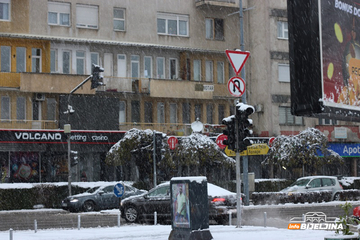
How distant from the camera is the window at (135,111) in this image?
44.0 meters

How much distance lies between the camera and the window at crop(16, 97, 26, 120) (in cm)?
4025

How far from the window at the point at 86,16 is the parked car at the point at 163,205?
68.0 feet

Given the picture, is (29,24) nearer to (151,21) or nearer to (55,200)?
(151,21)

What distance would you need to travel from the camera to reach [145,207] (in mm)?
23156

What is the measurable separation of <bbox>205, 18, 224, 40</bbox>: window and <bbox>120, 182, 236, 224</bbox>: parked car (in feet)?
80.9

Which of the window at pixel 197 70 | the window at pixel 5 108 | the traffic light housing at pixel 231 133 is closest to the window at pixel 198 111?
the window at pixel 197 70

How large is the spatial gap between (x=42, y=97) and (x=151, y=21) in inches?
356

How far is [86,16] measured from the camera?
42.3 metres

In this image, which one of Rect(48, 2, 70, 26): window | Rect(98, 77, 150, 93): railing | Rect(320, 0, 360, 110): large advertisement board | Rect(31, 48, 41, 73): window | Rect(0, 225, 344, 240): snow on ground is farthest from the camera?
Rect(98, 77, 150, 93): railing

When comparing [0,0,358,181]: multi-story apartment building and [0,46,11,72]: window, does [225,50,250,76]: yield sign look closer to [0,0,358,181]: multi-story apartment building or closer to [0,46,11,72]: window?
[0,0,358,181]: multi-story apartment building

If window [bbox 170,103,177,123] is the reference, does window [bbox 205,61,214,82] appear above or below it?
above


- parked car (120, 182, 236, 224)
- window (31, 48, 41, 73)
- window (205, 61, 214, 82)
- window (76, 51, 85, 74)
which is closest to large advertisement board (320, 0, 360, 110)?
parked car (120, 182, 236, 224)

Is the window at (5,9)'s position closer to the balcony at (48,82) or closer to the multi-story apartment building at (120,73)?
the multi-story apartment building at (120,73)

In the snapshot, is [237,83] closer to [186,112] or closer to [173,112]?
[173,112]
